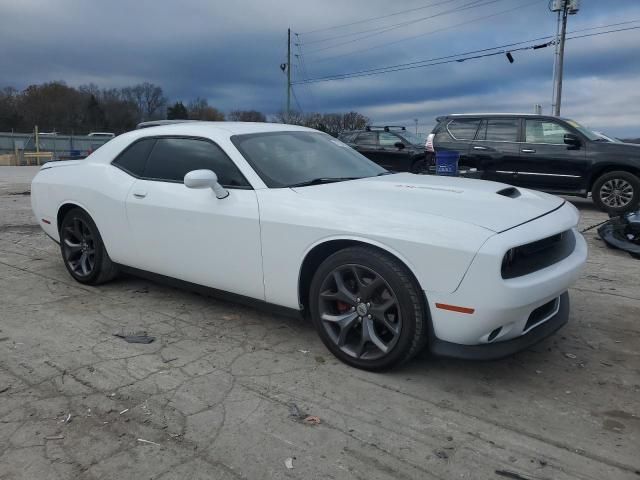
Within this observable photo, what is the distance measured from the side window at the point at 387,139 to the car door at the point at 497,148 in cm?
258

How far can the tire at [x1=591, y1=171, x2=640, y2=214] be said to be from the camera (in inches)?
361

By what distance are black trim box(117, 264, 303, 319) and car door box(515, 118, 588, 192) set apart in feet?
26.0

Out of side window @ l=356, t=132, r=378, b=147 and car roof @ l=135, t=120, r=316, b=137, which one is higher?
side window @ l=356, t=132, r=378, b=147

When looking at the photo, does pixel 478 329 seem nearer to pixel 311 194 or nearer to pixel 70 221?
pixel 311 194

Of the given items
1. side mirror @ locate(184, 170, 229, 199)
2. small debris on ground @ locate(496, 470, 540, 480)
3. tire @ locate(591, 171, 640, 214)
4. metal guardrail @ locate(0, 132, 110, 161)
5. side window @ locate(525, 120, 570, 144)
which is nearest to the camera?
small debris on ground @ locate(496, 470, 540, 480)

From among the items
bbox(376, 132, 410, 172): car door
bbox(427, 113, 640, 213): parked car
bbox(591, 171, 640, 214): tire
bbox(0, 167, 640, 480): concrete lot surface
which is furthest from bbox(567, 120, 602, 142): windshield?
bbox(0, 167, 640, 480): concrete lot surface

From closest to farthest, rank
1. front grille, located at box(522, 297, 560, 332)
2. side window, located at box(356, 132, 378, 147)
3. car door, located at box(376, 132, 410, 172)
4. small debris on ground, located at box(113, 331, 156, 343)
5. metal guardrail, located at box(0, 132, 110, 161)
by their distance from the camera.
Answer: front grille, located at box(522, 297, 560, 332) → small debris on ground, located at box(113, 331, 156, 343) → car door, located at box(376, 132, 410, 172) → side window, located at box(356, 132, 378, 147) → metal guardrail, located at box(0, 132, 110, 161)

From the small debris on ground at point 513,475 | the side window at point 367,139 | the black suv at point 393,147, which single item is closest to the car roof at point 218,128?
the small debris on ground at point 513,475

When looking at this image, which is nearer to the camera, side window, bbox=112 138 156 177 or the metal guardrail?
side window, bbox=112 138 156 177

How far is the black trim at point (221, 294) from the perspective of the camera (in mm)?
3471

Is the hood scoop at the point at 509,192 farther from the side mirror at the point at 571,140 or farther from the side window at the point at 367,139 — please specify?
the side window at the point at 367,139

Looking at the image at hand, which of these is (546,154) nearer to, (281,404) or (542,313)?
(542,313)

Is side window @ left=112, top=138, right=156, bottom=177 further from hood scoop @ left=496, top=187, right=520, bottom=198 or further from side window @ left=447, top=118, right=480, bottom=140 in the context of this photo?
side window @ left=447, top=118, right=480, bottom=140

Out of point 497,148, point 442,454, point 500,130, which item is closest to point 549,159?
point 497,148
